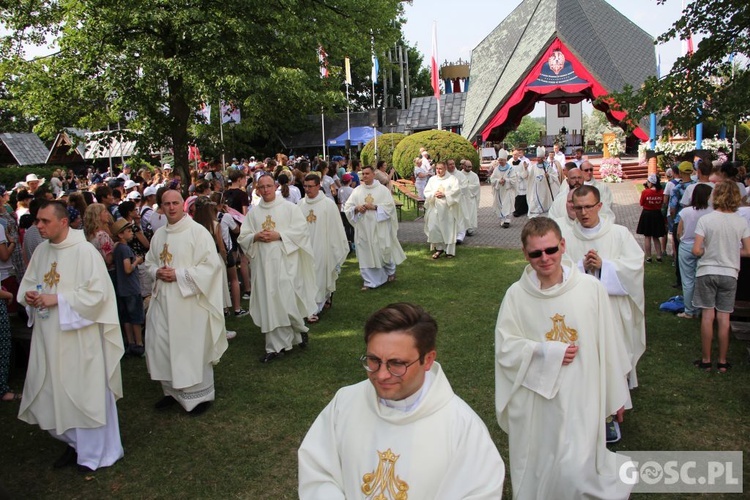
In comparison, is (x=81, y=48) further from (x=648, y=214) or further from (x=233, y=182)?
(x=648, y=214)

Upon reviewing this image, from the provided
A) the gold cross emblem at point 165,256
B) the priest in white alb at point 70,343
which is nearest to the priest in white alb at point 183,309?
the gold cross emblem at point 165,256

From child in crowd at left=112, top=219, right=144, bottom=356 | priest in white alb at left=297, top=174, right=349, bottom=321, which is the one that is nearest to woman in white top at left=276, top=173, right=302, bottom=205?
priest in white alb at left=297, top=174, right=349, bottom=321

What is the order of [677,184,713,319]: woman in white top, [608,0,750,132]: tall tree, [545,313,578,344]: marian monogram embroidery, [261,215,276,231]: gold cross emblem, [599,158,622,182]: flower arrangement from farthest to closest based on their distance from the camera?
[599,158,622,182]: flower arrangement < [608,0,750,132]: tall tree < [261,215,276,231]: gold cross emblem < [677,184,713,319]: woman in white top < [545,313,578,344]: marian monogram embroidery

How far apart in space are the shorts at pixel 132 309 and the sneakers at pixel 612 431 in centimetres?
555

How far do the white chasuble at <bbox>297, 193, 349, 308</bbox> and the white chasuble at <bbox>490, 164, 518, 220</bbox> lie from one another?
28.8ft

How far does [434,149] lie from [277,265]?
1846 cm

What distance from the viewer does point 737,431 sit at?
217 inches

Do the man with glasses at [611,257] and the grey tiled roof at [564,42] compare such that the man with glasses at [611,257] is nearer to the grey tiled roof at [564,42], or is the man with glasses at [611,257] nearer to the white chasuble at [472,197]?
the white chasuble at [472,197]

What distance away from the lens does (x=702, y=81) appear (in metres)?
9.08

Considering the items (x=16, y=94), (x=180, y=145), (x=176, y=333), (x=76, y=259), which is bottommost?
(x=176, y=333)

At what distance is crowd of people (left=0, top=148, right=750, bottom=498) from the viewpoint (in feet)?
8.68

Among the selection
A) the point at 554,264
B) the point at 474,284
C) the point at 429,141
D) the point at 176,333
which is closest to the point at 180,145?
the point at 474,284

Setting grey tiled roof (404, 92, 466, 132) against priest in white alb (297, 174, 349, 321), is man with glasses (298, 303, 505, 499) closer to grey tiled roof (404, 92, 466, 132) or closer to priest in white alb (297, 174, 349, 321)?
priest in white alb (297, 174, 349, 321)

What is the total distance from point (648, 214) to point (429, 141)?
15.0 metres
